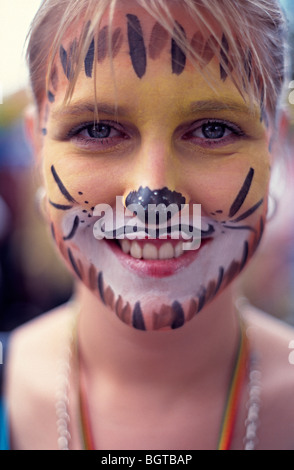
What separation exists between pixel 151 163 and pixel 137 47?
0.49 ft

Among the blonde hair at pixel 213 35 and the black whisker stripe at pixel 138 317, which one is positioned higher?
the blonde hair at pixel 213 35

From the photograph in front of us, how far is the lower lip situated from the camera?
0.66 m

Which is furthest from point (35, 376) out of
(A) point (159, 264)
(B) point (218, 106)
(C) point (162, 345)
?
(B) point (218, 106)

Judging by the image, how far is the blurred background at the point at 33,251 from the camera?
883 mm

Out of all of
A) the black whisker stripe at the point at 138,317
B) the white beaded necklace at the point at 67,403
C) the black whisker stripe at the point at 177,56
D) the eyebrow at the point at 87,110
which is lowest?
the white beaded necklace at the point at 67,403

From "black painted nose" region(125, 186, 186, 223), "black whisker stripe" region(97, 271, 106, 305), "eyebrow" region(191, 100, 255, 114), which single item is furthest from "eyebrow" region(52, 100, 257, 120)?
"black whisker stripe" region(97, 271, 106, 305)

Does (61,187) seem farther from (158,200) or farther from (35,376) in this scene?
(35,376)

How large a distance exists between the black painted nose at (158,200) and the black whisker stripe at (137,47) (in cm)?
15

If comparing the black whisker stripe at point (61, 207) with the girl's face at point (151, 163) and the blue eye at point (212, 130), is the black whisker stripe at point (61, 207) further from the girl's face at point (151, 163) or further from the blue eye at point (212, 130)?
the blue eye at point (212, 130)

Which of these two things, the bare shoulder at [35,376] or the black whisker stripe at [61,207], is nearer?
the black whisker stripe at [61,207]

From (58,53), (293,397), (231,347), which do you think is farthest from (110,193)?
(293,397)

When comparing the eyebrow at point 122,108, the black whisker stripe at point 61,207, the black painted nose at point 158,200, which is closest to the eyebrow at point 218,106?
the eyebrow at point 122,108
